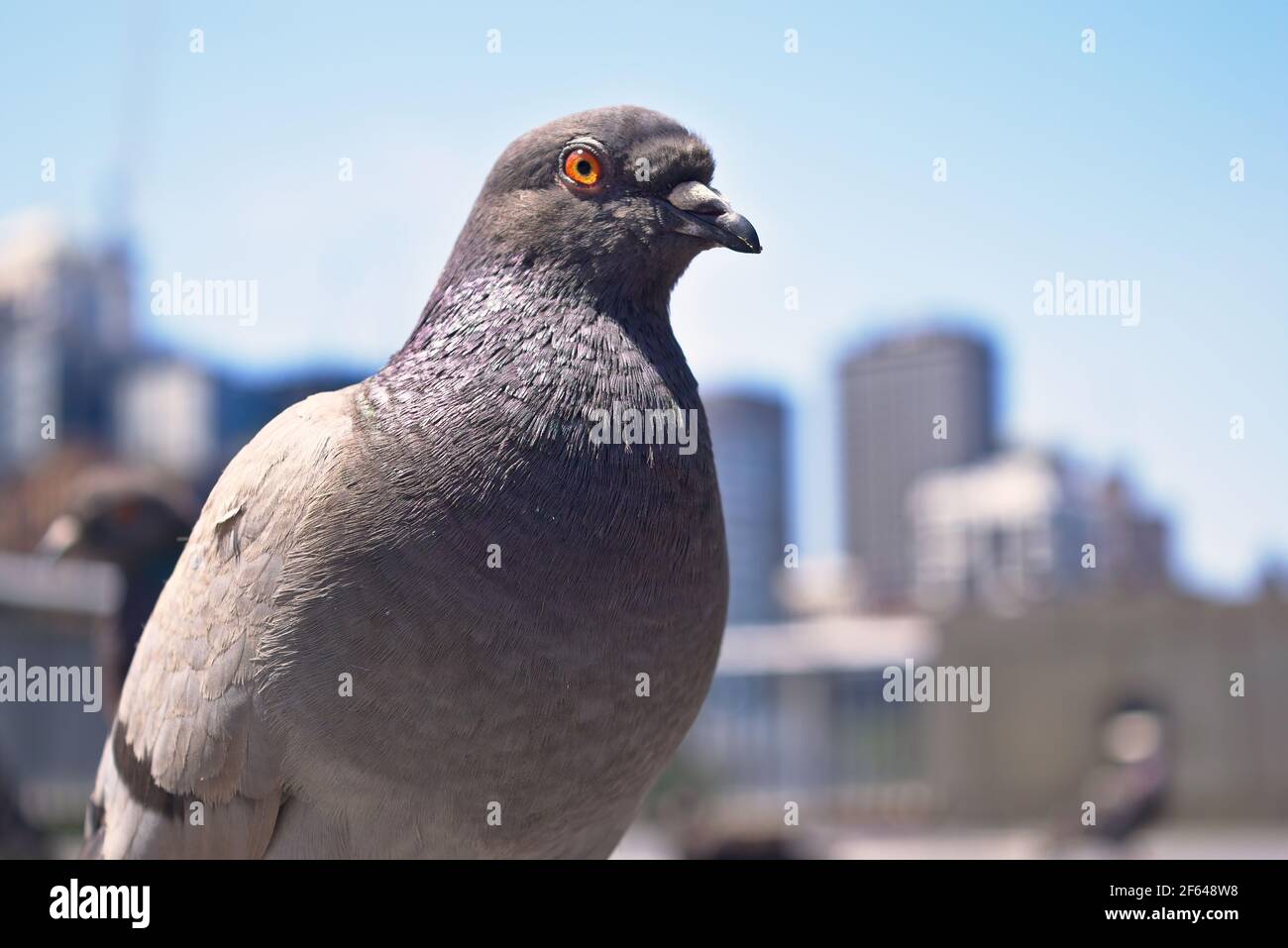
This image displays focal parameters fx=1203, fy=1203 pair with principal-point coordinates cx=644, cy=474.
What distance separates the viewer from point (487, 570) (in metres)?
2.65

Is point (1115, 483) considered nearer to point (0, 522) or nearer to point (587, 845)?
point (0, 522)

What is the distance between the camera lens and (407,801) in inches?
107

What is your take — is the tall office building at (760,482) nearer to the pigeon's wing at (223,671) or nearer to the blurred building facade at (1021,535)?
the blurred building facade at (1021,535)

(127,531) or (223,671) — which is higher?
(127,531)

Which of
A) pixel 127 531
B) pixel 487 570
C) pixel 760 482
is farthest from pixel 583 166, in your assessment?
pixel 760 482

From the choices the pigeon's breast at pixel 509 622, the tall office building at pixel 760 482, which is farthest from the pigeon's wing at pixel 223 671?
the tall office building at pixel 760 482

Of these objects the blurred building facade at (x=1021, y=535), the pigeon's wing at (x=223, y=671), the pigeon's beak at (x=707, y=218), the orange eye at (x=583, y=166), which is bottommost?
the blurred building facade at (x=1021, y=535)

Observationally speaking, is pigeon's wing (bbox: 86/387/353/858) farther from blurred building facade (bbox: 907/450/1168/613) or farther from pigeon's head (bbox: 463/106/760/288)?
blurred building facade (bbox: 907/450/1168/613)

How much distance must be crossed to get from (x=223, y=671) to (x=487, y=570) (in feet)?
2.43

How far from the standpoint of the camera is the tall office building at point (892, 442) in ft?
159

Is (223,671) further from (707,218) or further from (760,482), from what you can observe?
(760,482)

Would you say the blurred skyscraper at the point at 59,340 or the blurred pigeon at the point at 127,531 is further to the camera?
the blurred skyscraper at the point at 59,340
